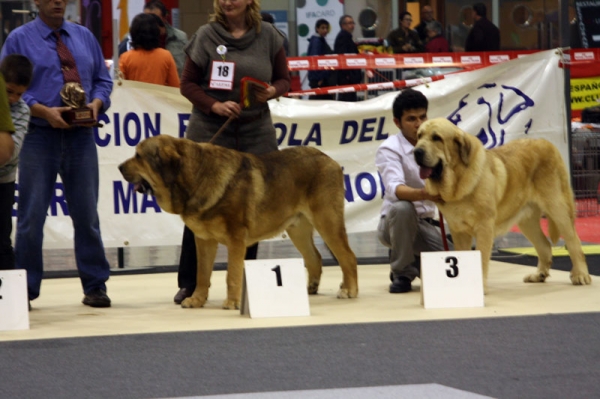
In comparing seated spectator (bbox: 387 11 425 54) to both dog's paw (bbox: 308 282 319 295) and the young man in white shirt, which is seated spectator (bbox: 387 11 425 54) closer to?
the young man in white shirt

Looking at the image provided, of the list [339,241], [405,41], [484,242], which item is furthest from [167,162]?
[405,41]

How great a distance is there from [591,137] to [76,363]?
7178 mm

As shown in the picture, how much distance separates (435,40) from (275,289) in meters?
9.07

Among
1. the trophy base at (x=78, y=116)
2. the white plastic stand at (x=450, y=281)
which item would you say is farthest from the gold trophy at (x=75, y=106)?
the white plastic stand at (x=450, y=281)

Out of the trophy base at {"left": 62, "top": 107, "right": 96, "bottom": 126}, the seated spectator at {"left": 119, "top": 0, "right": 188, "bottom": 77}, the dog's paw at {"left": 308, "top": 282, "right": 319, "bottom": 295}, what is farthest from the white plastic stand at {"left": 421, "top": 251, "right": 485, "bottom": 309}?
the seated spectator at {"left": 119, "top": 0, "right": 188, "bottom": 77}

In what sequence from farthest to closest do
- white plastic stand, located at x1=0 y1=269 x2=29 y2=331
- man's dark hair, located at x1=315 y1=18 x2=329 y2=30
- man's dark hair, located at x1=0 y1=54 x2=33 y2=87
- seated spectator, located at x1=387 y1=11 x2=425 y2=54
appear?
man's dark hair, located at x1=315 y1=18 x2=329 y2=30 < seated spectator, located at x1=387 y1=11 x2=425 y2=54 < man's dark hair, located at x1=0 y1=54 x2=33 y2=87 < white plastic stand, located at x1=0 y1=269 x2=29 y2=331

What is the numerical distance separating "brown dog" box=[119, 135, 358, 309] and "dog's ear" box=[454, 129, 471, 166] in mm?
731

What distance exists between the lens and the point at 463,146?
230 inches

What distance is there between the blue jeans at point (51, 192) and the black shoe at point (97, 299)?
3 centimetres

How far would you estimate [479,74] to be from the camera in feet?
27.3

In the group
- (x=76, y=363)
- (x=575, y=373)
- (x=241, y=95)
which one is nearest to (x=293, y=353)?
(x=76, y=363)

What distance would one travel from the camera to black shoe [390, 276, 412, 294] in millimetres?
6301

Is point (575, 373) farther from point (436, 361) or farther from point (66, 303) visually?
point (66, 303)

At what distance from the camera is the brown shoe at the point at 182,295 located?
6.02 metres
